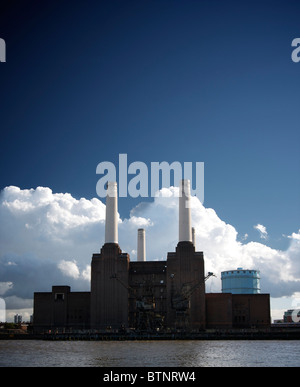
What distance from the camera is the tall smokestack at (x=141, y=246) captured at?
12554cm

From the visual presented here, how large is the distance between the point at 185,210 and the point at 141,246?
70.3 feet

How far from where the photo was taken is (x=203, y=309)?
112 m

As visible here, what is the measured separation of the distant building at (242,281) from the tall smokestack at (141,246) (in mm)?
30300

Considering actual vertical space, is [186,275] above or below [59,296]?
above

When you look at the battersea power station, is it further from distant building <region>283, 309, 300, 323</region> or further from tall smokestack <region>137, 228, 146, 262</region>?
distant building <region>283, 309, 300, 323</region>

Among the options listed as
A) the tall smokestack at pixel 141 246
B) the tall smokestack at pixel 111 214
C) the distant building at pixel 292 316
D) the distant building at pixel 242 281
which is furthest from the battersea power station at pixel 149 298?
the distant building at pixel 292 316

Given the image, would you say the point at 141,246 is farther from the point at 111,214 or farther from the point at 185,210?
the point at 185,210

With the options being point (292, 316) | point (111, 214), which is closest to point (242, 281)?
point (292, 316)

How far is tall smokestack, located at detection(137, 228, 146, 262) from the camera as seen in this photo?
12554 cm

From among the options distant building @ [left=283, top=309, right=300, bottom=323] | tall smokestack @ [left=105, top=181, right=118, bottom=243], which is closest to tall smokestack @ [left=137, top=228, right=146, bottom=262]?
tall smokestack @ [left=105, top=181, right=118, bottom=243]

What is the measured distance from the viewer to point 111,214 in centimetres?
11131

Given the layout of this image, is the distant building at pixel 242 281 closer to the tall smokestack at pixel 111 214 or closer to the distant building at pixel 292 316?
the distant building at pixel 292 316
